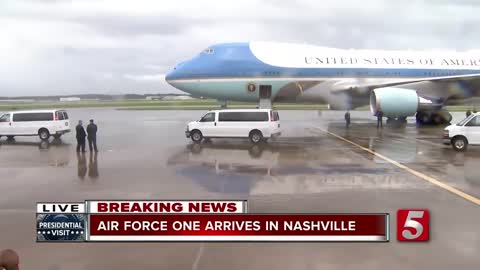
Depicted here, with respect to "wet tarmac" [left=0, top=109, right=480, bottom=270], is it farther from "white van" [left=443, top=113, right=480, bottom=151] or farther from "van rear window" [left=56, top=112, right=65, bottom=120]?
"van rear window" [left=56, top=112, right=65, bottom=120]

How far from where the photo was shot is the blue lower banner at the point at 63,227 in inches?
270

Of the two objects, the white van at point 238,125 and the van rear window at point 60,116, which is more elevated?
the van rear window at point 60,116

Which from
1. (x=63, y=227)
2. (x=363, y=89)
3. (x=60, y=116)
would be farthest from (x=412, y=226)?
(x=363, y=89)

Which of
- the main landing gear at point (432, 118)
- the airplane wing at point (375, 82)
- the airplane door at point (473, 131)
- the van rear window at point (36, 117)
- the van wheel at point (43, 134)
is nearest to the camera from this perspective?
the airplane door at point (473, 131)

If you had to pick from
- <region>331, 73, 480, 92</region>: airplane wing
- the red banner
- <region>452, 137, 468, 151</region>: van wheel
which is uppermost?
<region>331, 73, 480, 92</region>: airplane wing

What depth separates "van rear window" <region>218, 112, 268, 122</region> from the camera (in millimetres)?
20547

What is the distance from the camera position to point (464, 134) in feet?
57.3

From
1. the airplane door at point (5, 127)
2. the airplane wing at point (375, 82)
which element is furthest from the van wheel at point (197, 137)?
the airplane wing at point (375, 82)

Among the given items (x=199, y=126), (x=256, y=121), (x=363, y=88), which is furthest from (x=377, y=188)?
(x=363, y=88)

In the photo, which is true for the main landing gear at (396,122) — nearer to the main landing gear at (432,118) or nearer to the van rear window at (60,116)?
the main landing gear at (432,118)

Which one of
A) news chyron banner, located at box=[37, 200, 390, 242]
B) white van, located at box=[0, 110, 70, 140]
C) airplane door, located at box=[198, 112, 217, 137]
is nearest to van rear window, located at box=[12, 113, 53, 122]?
white van, located at box=[0, 110, 70, 140]

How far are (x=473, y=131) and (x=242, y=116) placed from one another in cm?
1055

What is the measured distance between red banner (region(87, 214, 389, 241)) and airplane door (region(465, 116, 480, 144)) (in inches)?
484

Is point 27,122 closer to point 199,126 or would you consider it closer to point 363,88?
point 199,126
